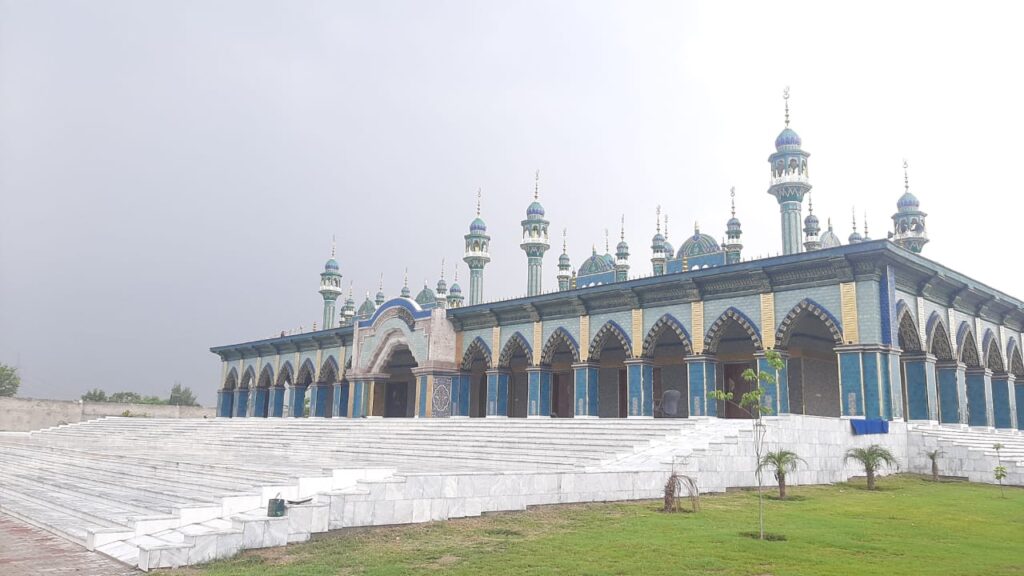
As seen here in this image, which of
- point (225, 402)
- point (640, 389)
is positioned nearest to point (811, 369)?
point (640, 389)

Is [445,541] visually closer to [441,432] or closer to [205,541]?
[205,541]

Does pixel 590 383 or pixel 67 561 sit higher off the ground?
pixel 590 383

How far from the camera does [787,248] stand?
28.1 meters

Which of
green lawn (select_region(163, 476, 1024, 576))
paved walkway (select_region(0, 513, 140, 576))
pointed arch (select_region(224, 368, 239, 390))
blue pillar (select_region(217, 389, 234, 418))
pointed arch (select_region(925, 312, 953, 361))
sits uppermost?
pointed arch (select_region(925, 312, 953, 361))

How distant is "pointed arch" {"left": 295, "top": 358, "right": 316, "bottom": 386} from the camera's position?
141 ft

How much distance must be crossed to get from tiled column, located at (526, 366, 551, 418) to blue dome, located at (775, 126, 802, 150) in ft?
40.3

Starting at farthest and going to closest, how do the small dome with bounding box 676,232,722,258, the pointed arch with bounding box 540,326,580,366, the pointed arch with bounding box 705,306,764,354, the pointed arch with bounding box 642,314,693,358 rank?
the small dome with bounding box 676,232,722,258 → the pointed arch with bounding box 540,326,580,366 → the pointed arch with bounding box 642,314,693,358 → the pointed arch with bounding box 705,306,764,354

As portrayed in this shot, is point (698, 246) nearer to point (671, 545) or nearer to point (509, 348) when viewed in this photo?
point (509, 348)

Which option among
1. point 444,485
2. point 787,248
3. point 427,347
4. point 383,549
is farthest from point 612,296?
point 383,549

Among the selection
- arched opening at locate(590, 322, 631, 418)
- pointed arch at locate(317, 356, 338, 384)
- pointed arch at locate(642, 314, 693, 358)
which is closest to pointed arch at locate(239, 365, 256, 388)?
pointed arch at locate(317, 356, 338, 384)

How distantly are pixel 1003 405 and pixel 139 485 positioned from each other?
29.1 metres

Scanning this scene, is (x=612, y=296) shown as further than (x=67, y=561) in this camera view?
Yes

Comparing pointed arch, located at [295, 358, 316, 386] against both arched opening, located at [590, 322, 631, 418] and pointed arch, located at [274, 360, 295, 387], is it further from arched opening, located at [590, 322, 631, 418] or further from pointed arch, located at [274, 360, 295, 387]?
arched opening, located at [590, 322, 631, 418]

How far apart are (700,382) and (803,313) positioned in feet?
12.9
